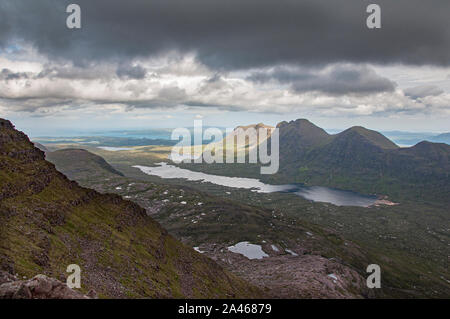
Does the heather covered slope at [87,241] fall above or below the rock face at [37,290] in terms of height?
below

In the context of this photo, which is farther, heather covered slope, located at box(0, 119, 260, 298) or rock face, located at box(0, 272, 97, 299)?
heather covered slope, located at box(0, 119, 260, 298)

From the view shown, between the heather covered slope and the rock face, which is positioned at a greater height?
the rock face

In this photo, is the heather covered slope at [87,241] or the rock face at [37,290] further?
the heather covered slope at [87,241]

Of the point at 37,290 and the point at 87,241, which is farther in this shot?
the point at 87,241

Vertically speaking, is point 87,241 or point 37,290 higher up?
point 37,290
